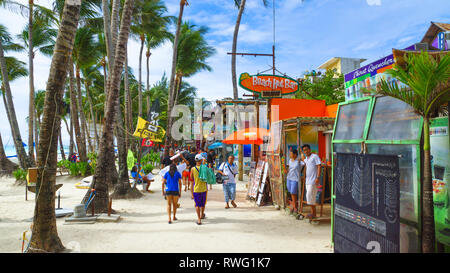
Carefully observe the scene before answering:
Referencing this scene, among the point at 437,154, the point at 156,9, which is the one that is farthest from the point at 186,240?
the point at 156,9

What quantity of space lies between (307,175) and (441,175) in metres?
3.36

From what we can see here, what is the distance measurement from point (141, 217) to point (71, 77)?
14.0 meters

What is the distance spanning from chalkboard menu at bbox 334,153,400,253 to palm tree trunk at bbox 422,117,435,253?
28 centimetres

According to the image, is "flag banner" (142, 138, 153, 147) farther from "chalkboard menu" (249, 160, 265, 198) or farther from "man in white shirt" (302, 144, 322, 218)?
"man in white shirt" (302, 144, 322, 218)

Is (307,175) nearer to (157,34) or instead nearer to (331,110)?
(331,110)

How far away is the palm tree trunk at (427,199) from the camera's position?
316cm

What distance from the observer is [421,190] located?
3.31m

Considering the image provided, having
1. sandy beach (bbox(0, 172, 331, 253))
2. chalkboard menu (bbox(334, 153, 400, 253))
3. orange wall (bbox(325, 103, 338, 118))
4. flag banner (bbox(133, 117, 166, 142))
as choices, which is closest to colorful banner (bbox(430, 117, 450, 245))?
chalkboard menu (bbox(334, 153, 400, 253))

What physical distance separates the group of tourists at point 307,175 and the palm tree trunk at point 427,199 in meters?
3.45

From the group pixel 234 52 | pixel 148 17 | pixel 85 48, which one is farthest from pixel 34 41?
pixel 234 52

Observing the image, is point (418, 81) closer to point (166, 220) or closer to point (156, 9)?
point (166, 220)

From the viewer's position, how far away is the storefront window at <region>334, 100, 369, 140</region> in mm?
4355

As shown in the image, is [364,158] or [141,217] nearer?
[364,158]

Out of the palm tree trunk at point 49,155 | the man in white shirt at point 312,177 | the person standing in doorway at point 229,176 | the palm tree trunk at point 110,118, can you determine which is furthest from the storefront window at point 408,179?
the palm tree trunk at point 110,118
